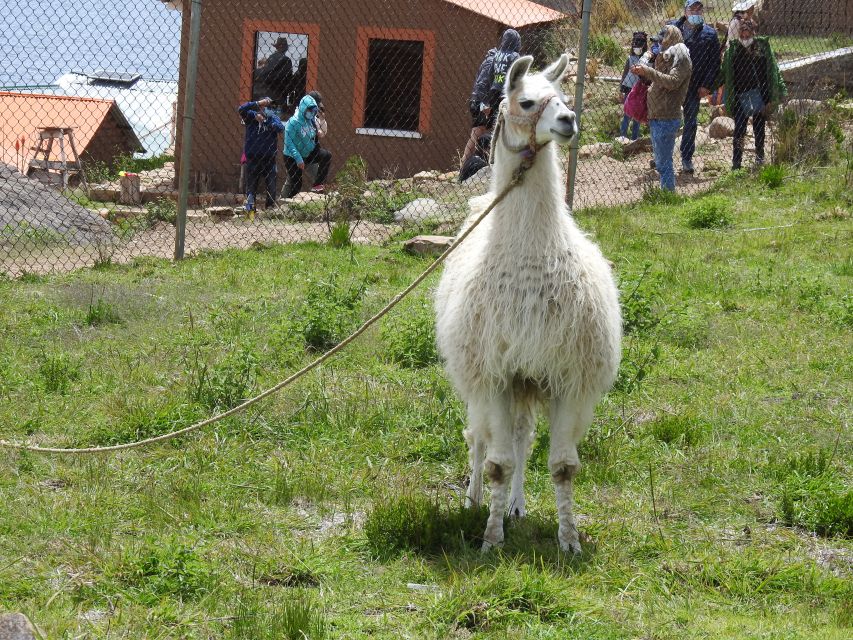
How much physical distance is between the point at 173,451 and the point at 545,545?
2053mm

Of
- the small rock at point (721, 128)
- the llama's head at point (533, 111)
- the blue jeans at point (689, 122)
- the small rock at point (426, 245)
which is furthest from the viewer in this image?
the small rock at point (721, 128)

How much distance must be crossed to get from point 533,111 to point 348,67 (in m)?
12.2

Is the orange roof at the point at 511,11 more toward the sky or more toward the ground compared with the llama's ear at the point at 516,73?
more toward the sky

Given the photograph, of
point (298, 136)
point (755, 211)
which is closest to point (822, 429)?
point (755, 211)

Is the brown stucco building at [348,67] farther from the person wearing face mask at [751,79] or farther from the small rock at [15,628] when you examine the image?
the small rock at [15,628]

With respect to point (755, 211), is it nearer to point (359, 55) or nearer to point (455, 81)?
point (455, 81)

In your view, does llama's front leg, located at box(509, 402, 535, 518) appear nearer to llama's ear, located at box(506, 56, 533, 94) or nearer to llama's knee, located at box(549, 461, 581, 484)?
llama's knee, located at box(549, 461, 581, 484)

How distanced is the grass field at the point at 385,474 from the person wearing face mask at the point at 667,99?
10.3ft

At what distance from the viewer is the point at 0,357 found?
647cm

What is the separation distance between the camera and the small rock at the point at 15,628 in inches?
114

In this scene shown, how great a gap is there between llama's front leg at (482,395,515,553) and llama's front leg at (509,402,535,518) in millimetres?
235

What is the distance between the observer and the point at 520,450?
4.83 metres

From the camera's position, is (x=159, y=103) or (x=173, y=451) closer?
(x=173, y=451)

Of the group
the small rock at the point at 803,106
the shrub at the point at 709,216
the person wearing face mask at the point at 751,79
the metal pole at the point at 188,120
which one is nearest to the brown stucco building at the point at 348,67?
the person wearing face mask at the point at 751,79
